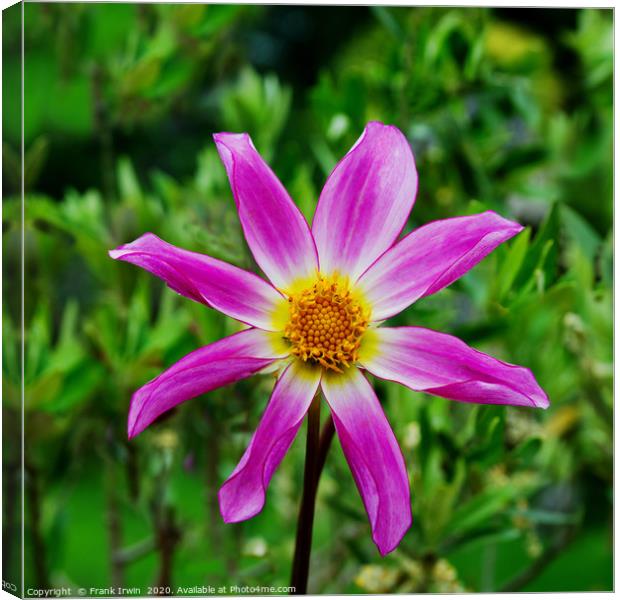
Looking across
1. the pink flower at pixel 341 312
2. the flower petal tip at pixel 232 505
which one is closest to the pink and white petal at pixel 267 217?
the pink flower at pixel 341 312

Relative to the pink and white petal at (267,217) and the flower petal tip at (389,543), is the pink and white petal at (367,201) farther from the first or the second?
the flower petal tip at (389,543)

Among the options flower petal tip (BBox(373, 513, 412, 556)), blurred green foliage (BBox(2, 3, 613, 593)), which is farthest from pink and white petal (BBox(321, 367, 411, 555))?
blurred green foliage (BBox(2, 3, 613, 593))

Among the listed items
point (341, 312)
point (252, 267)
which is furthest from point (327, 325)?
point (252, 267)

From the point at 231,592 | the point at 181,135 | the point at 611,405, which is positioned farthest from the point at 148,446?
the point at 611,405

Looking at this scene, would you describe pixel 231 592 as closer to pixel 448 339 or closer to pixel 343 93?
pixel 448 339

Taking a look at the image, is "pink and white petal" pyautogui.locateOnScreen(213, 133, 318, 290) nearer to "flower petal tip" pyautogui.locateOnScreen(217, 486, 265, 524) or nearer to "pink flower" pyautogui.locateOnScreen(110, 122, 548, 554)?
"pink flower" pyautogui.locateOnScreen(110, 122, 548, 554)
